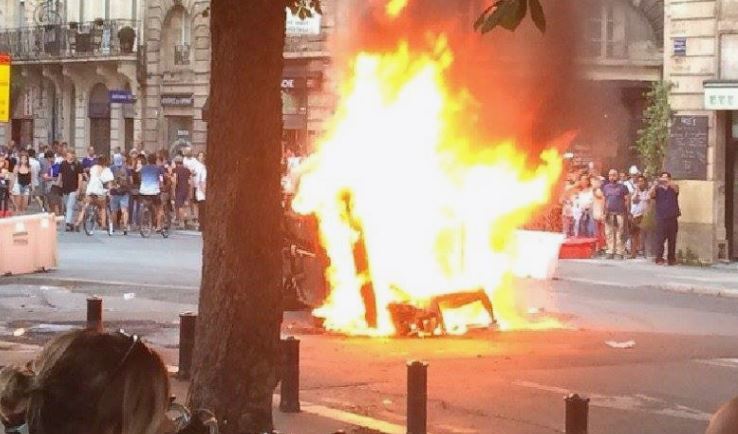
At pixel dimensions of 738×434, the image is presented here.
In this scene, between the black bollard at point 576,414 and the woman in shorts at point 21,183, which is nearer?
the black bollard at point 576,414

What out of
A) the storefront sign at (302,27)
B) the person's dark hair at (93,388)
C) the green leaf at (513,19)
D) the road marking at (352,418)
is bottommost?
the road marking at (352,418)

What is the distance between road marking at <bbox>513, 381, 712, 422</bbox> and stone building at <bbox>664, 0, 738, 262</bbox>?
43.4 feet

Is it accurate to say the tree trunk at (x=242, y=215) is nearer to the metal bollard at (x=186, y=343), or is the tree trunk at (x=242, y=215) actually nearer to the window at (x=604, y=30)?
the metal bollard at (x=186, y=343)

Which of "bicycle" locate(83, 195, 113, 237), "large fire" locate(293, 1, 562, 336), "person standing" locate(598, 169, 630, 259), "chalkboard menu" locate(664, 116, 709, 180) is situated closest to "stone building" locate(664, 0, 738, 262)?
"chalkboard menu" locate(664, 116, 709, 180)

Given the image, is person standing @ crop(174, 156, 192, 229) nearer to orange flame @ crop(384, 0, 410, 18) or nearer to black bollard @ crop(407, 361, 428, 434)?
orange flame @ crop(384, 0, 410, 18)

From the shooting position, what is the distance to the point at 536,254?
1914cm

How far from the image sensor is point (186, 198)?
27.5 meters

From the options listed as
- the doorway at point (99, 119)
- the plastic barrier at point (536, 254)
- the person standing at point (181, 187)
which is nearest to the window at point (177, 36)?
the doorway at point (99, 119)

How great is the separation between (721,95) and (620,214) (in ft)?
9.39

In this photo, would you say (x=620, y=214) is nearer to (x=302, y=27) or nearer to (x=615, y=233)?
(x=615, y=233)

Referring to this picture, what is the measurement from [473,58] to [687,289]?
207 inches

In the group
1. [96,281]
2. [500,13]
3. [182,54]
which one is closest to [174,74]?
[182,54]

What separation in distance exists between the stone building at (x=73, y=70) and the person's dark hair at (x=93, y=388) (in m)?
35.7

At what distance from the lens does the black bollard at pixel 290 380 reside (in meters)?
8.44
